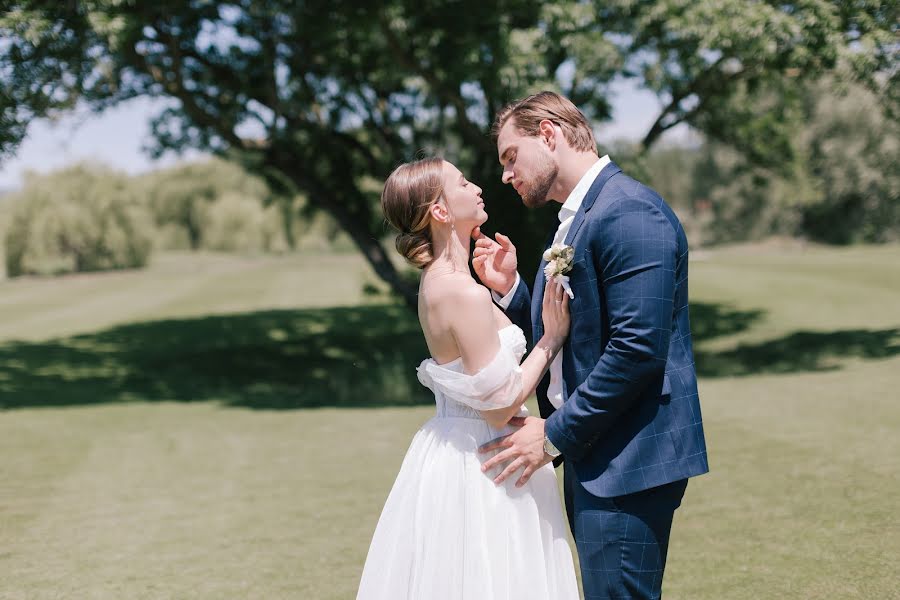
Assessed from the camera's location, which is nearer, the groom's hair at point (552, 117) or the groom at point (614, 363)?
the groom at point (614, 363)

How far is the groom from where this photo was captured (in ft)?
8.64

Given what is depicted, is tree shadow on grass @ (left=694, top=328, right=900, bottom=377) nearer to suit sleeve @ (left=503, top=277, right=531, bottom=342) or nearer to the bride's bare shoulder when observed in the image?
suit sleeve @ (left=503, top=277, right=531, bottom=342)

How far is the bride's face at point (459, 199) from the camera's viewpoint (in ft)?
10.2

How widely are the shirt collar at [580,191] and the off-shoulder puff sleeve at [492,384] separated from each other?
545 mm

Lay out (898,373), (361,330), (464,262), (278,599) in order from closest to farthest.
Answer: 1. (464,262)
2. (278,599)
3. (898,373)
4. (361,330)

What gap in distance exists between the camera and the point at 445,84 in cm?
1446

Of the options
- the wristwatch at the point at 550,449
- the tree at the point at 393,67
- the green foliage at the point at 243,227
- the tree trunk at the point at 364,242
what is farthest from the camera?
the green foliage at the point at 243,227

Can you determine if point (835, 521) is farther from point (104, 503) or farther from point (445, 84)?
point (445, 84)

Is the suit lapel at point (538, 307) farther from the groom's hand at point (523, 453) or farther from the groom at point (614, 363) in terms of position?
the groom's hand at point (523, 453)

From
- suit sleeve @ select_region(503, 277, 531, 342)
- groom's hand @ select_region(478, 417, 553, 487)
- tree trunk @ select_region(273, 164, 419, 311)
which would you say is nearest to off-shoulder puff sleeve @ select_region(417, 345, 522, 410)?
→ groom's hand @ select_region(478, 417, 553, 487)

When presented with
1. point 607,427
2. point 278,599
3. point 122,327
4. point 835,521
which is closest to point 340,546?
point 278,599

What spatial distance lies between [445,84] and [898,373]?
8.60 m

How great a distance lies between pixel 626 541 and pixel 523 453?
453 millimetres

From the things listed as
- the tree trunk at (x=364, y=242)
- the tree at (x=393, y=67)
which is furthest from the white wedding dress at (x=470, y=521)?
the tree trunk at (x=364, y=242)
